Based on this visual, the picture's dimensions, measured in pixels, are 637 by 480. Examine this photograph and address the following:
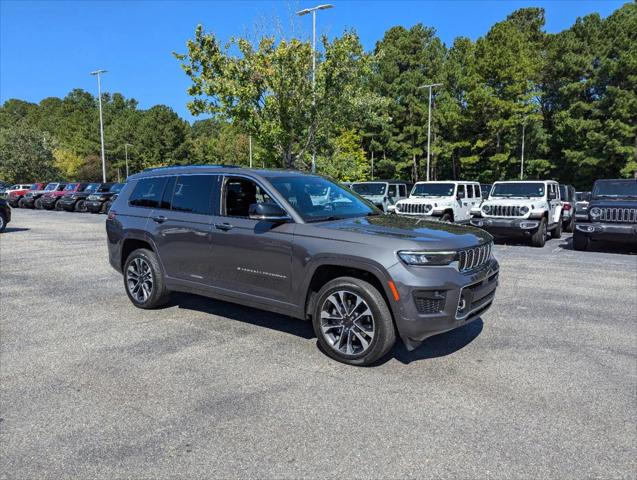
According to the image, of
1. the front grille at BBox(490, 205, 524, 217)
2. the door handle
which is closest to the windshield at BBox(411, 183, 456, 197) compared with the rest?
the front grille at BBox(490, 205, 524, 217)

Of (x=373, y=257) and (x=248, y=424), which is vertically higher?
(x=373, y=257)

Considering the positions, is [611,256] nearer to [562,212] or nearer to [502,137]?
[562,212]

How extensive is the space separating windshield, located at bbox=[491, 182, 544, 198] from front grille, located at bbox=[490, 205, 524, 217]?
3.39 ft

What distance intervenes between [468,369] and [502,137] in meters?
43.9

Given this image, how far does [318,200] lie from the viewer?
5082 millimetres

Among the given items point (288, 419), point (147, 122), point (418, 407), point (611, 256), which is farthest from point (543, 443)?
point (147, 122)

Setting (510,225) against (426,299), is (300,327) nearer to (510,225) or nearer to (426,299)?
(426,299)

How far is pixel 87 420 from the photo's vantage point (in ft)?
10.9

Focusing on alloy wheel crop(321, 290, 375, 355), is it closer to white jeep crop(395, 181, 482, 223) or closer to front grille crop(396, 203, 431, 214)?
white jeep crop(395, 181, 482, 223)

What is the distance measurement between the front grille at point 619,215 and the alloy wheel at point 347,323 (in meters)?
9.72

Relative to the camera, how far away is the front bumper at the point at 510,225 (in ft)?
42.5

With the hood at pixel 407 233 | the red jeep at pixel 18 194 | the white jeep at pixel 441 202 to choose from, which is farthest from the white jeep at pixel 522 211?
the red jeep at pixel 18 194

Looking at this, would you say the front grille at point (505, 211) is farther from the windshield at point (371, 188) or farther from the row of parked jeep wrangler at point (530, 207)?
the windshield at point (371, 188)

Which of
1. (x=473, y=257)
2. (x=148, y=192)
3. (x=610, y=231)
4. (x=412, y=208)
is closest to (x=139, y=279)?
(x=148, y=192)
